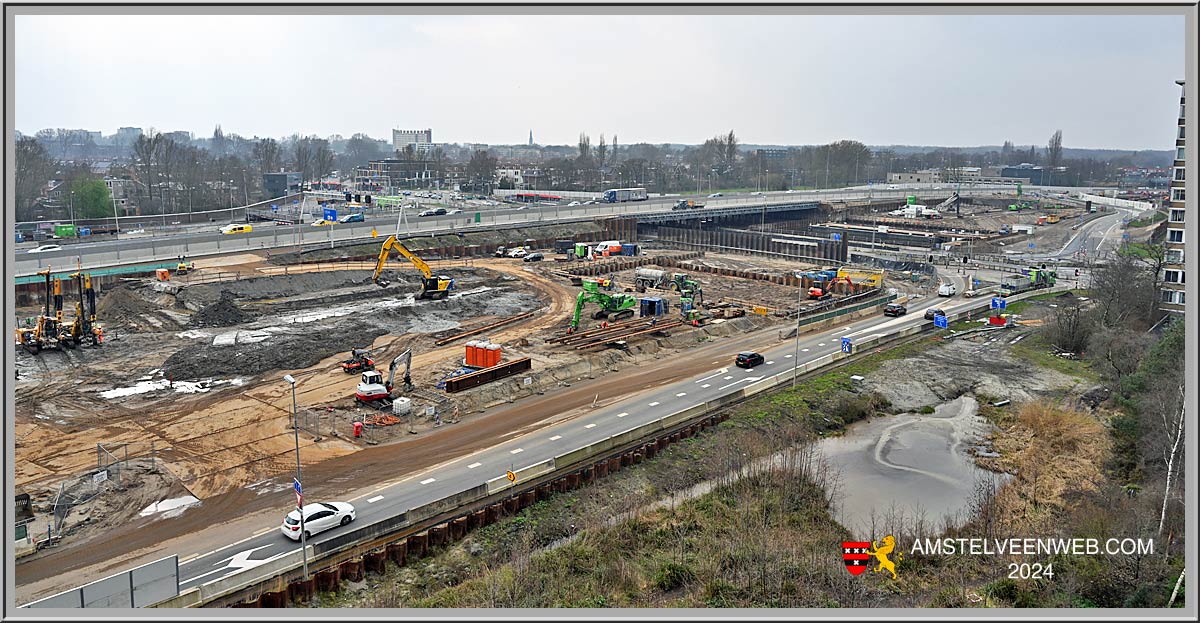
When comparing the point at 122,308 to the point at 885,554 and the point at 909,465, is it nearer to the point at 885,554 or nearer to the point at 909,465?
the point at 909,465

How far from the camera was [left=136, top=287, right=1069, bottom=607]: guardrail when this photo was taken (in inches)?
743

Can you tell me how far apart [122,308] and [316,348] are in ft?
47.9

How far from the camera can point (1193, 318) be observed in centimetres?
1483

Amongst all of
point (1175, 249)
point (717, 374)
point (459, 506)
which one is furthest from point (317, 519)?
point (1175, 249)

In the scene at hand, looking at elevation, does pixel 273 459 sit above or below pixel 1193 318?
below

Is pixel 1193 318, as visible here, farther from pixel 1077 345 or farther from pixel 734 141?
A: pixel 734 141

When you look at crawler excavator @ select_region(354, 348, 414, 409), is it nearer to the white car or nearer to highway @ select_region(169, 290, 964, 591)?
highway @ select_region(169, 290, 964, 591)

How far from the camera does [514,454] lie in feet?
92.0

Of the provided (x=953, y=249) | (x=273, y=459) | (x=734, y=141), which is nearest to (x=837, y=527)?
(x=273, y=459)

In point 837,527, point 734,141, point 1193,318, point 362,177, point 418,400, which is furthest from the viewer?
point 734,141

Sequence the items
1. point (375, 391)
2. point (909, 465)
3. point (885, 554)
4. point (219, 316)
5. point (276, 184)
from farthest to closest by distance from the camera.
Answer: point (276, 184) → point (219, 316) → point (375, 391) → point (909, 465) → point (885, 554)

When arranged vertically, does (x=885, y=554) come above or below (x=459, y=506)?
below

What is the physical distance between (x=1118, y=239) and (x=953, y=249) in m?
21.0

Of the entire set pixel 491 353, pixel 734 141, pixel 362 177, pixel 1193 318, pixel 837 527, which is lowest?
pixel 837 527
